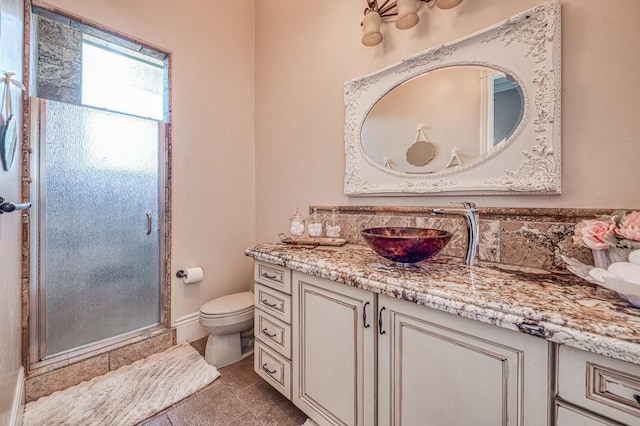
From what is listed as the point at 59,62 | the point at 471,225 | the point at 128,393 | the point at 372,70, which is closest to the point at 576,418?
the point at 471,225

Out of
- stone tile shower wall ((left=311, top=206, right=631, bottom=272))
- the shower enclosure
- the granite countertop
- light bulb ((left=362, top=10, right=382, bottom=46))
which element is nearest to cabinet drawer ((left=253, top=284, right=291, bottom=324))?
the granite countertop

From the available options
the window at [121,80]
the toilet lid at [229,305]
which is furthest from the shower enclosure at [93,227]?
the toilet lid at [229,305]

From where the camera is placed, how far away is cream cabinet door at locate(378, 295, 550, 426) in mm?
703

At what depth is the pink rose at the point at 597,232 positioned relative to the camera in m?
0.82

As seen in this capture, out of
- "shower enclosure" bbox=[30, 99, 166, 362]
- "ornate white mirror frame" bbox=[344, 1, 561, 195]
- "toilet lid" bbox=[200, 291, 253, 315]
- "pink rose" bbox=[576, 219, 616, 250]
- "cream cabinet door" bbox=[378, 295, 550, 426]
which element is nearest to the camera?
"cream cabinet door" bbox=[378, 295, 550, 426]

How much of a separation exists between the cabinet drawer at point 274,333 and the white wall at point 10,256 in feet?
3.37

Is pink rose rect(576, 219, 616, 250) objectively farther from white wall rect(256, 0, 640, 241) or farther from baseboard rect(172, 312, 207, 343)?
baseboard rect(172, 312, 207, 343)

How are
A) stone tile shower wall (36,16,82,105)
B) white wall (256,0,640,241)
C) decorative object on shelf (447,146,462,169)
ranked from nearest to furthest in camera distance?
1. white wall (256,0,640,241)
2. decorative object on shelf (447,146,462,169)
3. stone tile shower wall (36,16,82,105)

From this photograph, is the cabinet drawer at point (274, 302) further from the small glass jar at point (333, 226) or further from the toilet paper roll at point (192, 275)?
the toilet paper roll at point (192, 275)

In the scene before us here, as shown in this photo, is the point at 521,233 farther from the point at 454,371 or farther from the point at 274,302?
the point at 274,302

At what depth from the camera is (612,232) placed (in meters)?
0.82

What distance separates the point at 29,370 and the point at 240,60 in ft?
8.60

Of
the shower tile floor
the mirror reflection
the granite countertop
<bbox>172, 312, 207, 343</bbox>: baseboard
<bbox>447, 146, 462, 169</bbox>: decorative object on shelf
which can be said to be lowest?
the shower tile floor

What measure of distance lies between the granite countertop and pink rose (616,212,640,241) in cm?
18
